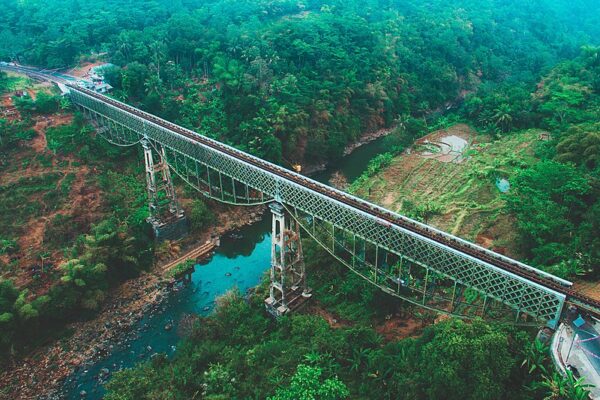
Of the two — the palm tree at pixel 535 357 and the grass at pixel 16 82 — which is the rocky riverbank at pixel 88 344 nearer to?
the palm tree at pixel 535 357

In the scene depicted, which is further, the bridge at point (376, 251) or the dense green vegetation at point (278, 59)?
the dense green vegetation at point (278, 59)

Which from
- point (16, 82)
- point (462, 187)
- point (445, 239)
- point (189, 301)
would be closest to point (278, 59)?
point (462, 187)

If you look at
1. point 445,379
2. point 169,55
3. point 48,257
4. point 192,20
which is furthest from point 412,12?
point 445,379

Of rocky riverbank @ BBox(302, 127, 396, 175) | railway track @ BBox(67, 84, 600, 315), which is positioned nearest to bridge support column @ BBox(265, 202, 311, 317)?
railway track @ BBox(67, 84, 600, 315)

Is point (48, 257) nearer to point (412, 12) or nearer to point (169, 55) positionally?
point (169, 55)

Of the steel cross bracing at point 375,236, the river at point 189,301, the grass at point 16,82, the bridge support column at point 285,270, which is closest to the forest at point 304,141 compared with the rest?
the grass at point 16,82

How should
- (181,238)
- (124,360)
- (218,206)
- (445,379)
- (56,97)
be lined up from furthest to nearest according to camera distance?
(56,97), (218,206), (181,238), (124,360), (445,379)
